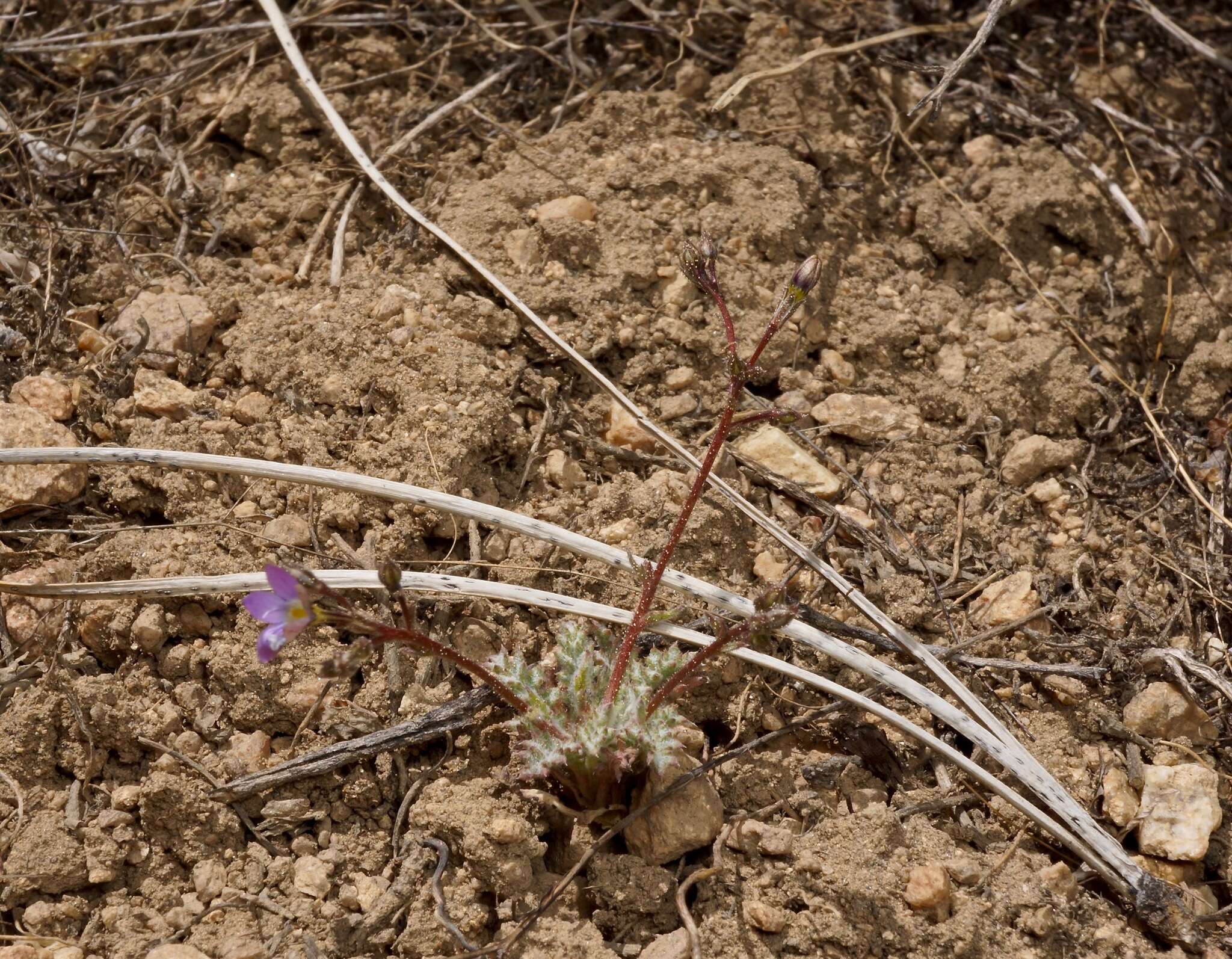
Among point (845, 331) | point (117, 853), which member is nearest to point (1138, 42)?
point (845, 331)

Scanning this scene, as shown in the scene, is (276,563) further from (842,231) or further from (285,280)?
(842,231)

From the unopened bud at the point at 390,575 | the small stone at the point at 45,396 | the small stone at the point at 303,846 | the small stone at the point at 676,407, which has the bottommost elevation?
the small stone at the point at 303,846

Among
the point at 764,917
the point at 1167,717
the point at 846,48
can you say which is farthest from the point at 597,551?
the point at 846,48

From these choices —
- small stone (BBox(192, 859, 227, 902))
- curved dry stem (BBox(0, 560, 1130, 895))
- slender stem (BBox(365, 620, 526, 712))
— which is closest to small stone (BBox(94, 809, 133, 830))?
small stone (BBox(192, 859, 227, 902))

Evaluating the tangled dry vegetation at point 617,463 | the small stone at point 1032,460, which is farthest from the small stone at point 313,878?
the small stone at point 1032,460

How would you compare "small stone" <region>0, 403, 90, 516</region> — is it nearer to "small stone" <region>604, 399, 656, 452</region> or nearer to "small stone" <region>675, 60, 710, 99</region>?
"small stone" <region>604, 399, 656, 452</region>

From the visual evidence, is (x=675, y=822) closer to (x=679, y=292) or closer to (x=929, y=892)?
(x=929, y=892)

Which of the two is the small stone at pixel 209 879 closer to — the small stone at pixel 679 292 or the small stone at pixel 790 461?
the small stone at pixel 790 461
